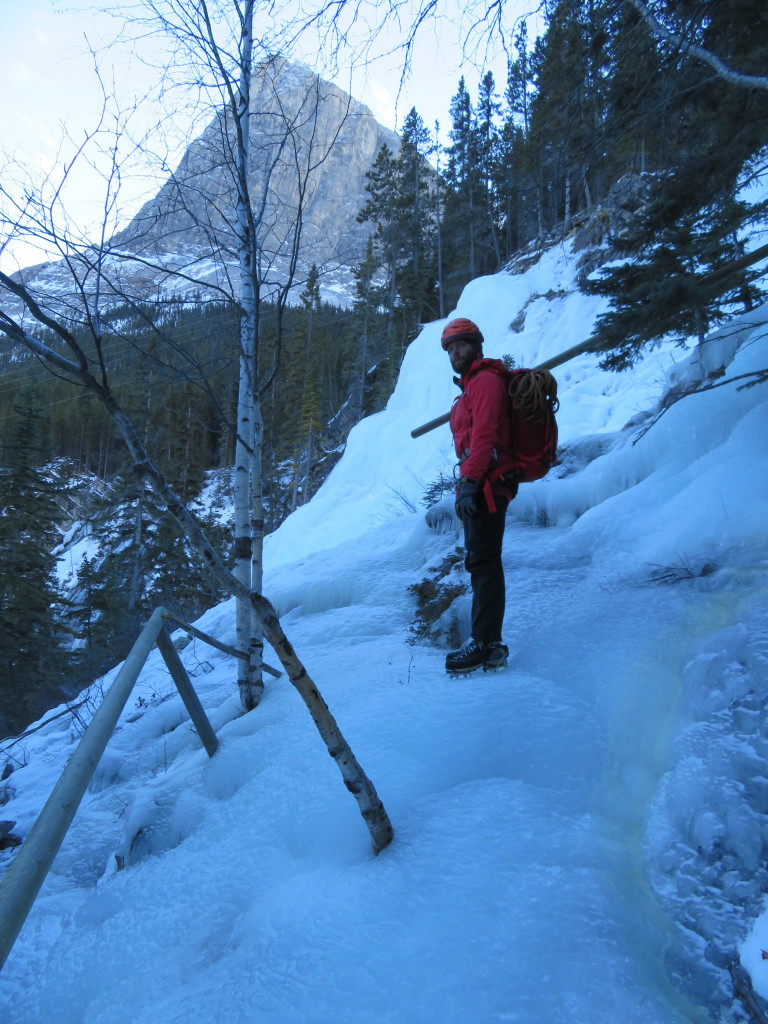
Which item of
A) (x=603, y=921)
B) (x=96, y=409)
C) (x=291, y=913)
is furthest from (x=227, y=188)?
(x=96, y=409)

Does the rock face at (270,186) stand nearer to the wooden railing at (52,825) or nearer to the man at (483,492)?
the man at (483,492)

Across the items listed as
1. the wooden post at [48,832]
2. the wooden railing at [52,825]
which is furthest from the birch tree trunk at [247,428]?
the wooden post at [48,832]

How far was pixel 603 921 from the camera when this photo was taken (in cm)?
136

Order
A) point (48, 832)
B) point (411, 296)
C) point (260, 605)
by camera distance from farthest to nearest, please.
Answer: point (411, 296), point (260, 605), point (48, 832)

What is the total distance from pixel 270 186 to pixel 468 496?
2520mm

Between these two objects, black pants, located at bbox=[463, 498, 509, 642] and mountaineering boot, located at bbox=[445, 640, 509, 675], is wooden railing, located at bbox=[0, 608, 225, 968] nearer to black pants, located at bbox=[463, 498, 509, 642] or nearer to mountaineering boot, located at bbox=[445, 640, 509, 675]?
mountaineering boot, located at bbox=[445, 640, 509, 675]

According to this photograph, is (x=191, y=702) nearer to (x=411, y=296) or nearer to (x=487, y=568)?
(x=487, y=568)

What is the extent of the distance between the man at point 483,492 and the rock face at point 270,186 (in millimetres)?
1413

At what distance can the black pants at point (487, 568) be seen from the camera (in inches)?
111

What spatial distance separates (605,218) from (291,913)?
17.3m

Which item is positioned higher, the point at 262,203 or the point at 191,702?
the point at 262,203

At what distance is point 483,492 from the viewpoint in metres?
2.76

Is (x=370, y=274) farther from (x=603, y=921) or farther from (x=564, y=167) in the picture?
(x=603, y=921)

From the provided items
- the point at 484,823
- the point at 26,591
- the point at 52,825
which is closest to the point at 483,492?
the point at 484,823
